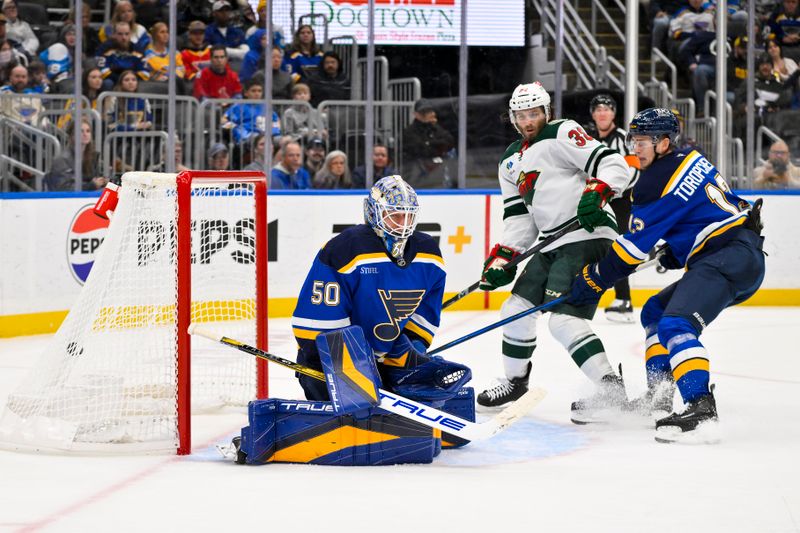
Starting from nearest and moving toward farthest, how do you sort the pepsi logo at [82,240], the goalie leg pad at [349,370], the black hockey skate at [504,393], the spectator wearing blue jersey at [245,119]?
the goalie leg pad at [349,370], the black hockey skate at [504,393], the pepsi logo at [82,240], the spectator wearing blue jersey at [245,119]

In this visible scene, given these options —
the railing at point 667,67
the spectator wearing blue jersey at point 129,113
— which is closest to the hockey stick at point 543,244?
the spectator wearing blue jersey at point 129,113

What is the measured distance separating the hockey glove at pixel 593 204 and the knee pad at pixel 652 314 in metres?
0.34

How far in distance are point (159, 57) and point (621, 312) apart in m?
3.10

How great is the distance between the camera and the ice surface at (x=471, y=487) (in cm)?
280

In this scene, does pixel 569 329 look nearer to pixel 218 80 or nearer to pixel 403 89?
pixel 218 80

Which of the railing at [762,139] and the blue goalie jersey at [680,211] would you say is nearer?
the blue goalie jersey at [680,211]

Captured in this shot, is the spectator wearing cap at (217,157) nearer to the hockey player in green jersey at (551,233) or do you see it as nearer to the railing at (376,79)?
the railing at (376,79)

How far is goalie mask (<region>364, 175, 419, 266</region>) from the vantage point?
3451 millimetres

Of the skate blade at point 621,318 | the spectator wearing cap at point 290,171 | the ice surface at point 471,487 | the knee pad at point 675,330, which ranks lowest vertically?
the skate blade at point 621,318

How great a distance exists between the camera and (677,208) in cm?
389

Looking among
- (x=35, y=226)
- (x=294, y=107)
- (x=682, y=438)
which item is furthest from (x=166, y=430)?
(x=294, y=107)

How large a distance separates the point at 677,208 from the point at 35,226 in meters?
3.55

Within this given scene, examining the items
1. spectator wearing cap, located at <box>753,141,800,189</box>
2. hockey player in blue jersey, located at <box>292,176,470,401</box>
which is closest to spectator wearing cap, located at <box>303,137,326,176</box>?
spectator wearing cap, located at <box>753,141,800,189</box>

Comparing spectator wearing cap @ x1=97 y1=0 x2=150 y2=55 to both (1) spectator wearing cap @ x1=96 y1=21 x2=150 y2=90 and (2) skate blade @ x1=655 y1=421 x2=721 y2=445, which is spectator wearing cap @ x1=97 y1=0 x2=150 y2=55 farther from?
(2) skate blade @ x1=655 y1=421 x2=721 y2=445
